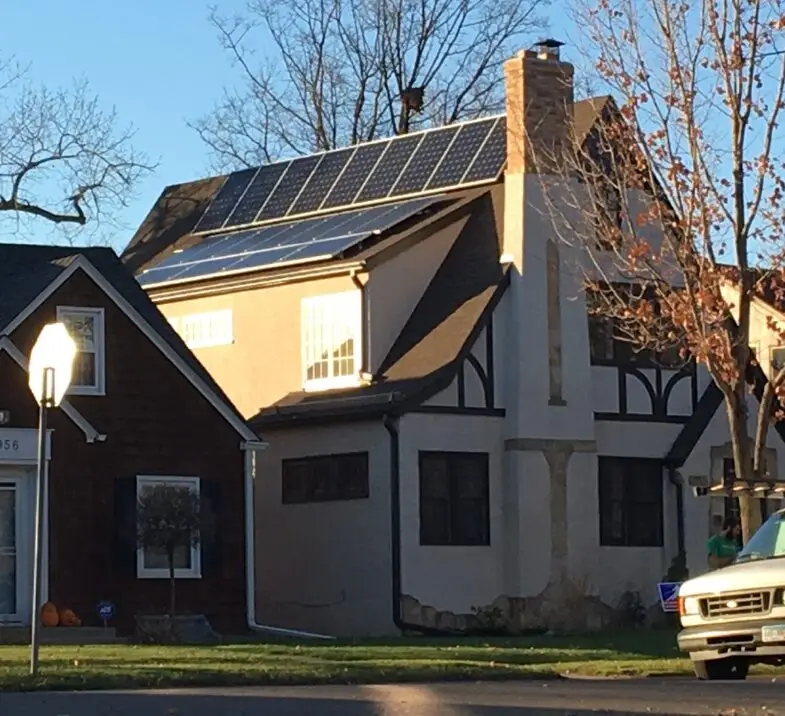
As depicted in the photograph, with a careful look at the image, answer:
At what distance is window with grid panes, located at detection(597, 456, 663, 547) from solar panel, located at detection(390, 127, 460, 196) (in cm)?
632

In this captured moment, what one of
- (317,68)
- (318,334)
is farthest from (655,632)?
(317,68)

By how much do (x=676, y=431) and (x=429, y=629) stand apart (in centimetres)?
664

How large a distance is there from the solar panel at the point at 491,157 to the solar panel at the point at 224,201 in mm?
7268

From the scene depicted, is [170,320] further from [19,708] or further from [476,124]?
[19,708]

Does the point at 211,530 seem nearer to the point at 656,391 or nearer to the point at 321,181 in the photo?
the point at 656,391

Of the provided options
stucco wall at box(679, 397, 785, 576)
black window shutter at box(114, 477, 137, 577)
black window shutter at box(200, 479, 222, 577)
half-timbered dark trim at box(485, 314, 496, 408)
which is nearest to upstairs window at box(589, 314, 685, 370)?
stucco wall at box(679, 397, 785, 576)

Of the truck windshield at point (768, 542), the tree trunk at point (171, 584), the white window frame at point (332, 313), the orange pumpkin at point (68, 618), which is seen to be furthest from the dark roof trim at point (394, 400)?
the truck windshield at point (768, 542)

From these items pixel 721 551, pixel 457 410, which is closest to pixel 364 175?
pixel 457 410

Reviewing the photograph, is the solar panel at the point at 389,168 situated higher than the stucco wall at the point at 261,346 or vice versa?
the solar panel at the point at 389,168

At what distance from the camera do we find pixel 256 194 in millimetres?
41750

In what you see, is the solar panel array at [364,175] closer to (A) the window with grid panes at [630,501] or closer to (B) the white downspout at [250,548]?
(A) the window with grid panes at [630,501]

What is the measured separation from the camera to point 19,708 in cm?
1658

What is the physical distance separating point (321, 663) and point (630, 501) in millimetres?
14009

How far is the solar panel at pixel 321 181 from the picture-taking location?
39875mm
